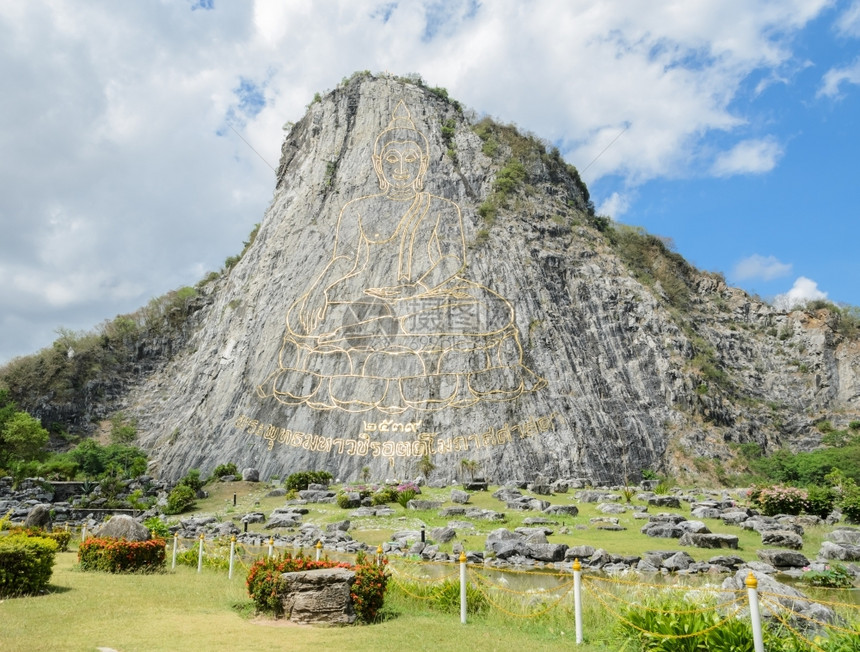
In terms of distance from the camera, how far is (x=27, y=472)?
96.0 ft

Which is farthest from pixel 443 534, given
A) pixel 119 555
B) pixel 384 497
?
pixel 119 555

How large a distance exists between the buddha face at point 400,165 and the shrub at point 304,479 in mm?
18622

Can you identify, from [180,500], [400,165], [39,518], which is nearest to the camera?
[39,518]

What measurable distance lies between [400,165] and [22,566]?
32261mm

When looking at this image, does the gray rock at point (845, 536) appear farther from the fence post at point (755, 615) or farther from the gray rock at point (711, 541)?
the fence post at point (755, 615)

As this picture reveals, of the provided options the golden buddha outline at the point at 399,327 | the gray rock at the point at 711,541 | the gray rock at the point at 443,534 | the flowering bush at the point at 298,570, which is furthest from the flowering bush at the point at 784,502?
the flowering bush at the point at 298,570

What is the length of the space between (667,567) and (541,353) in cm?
1836

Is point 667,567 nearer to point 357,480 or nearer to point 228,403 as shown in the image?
point 357,480

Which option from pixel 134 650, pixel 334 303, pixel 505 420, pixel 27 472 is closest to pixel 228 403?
pixel 334 303

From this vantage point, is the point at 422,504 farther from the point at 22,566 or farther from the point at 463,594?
the point at 22,566

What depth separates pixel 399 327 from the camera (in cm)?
3139

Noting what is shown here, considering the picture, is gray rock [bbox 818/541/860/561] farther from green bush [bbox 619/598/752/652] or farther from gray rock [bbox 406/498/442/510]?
gray rock [bbox 406/498/442/510]

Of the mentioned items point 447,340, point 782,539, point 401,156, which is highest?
point 401,156

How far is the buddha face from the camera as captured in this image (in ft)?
125
